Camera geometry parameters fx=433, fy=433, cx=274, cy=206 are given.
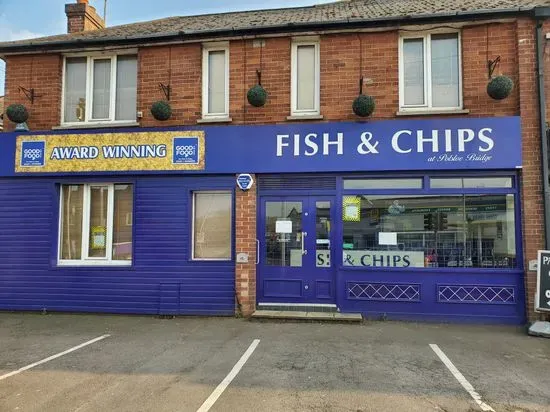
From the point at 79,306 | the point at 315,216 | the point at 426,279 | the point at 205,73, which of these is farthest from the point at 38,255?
the point at 426,279

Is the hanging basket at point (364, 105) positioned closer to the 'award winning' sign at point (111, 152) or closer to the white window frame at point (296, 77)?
the white window frame at point (296, 77)

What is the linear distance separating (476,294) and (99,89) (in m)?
9.07

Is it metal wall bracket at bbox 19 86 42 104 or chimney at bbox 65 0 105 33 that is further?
chimney at bbox 65 0 105 33

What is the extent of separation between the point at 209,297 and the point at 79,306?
2.85m

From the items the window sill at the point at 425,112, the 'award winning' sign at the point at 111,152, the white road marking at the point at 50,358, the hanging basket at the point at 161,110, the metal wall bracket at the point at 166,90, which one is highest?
the metal wall bracket at the point at 166,90

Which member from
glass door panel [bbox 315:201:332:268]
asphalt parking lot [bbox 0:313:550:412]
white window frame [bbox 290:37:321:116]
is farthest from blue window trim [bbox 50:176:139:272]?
glass door panel [bbox 315:201:332:268]

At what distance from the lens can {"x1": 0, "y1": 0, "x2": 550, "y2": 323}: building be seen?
27.2ft

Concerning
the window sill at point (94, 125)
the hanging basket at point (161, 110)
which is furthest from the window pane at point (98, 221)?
the hanging basket at point (161, 110)

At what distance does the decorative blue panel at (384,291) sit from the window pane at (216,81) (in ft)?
15.2

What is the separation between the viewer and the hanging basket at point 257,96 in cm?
866

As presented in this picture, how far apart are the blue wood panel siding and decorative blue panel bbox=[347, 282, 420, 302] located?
244 cm

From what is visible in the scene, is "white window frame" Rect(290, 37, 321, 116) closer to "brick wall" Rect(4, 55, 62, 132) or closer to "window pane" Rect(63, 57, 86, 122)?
"window pane" Rect(63, 57, 86, 122)

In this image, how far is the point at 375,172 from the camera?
8609 millimetres

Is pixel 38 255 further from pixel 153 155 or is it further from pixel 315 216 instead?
pixel 315 216
